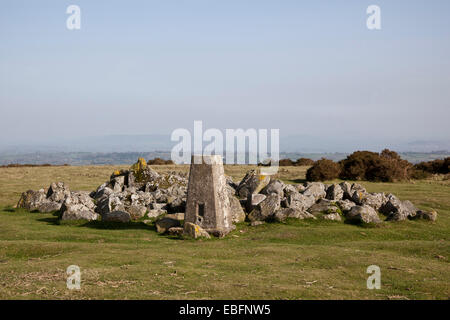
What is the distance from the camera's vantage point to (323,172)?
41.8 meters

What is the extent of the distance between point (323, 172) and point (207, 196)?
2348 cm

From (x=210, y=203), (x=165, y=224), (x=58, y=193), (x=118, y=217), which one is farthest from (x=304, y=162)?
(x=210, y=203)

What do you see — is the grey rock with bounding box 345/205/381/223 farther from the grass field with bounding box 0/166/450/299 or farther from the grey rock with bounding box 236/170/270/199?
the grey rock with bounding box 236/170/270/199

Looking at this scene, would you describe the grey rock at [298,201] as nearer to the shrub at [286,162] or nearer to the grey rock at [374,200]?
the grey rock at [374,200]

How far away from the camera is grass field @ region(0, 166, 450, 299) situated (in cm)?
1118

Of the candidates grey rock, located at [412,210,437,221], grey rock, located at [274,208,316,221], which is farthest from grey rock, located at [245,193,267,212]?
grey rock, located at [412,210,437,221]

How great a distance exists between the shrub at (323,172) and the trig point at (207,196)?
22.6 meters

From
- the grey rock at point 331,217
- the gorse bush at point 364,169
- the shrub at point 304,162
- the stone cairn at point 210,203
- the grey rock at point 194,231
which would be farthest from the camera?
the shrub at point 304,162

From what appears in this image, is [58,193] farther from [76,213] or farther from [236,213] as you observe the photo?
[236,213]

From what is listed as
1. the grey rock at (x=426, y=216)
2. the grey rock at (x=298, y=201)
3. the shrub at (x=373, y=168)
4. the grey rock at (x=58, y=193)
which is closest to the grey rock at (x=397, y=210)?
the grey rock at (x=426, y=216)

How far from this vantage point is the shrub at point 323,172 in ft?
137
